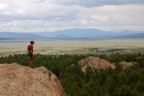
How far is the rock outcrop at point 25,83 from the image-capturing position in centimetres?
2028

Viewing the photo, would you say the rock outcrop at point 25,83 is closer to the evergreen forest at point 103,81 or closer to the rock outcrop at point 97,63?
the evergreen forest at point 103,81

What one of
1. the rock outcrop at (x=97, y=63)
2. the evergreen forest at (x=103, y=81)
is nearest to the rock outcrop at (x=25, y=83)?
the evergreen forest at (x=103, y=81)

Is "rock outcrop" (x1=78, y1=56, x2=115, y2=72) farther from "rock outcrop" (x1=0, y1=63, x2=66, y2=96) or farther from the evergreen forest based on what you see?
"rock outcrop" (x1=0, y1=63, x2=66, y2=96)

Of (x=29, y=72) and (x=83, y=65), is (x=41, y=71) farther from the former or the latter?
(x=83, y=65)

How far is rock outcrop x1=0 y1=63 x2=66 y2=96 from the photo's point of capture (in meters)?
20.3

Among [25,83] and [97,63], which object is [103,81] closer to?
[97,63]

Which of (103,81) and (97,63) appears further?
(97,63)

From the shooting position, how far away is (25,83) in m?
21.0

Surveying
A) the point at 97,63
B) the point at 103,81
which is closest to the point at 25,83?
the point at 103,81

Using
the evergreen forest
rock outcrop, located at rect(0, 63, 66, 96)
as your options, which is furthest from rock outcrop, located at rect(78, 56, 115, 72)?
rock outcrop, located at rect(0, 63, 66, 96)

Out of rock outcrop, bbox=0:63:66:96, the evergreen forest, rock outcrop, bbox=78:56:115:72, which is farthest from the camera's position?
rock outcrop, bbox=78:56:115:72

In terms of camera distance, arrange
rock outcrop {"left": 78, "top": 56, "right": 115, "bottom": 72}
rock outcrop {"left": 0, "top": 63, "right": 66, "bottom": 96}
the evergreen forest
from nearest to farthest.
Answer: rock outcrop {"left": 0, "top": 63, "right": 66, "bottom": 96} → the evergreen forest → rock outcrop {"left": 78, "top": 56, "right": 115, "bottom": 72}

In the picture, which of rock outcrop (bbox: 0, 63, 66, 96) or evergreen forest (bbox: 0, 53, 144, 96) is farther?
evergreen forest (bbox: 0, 53, 144, 96)

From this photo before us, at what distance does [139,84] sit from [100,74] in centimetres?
1942
